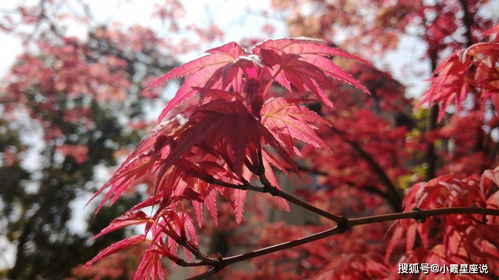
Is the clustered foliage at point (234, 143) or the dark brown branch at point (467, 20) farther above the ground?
the dark brown branch at point (467, 20)

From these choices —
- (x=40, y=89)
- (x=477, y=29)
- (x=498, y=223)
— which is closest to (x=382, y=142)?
(x=477, y=29)

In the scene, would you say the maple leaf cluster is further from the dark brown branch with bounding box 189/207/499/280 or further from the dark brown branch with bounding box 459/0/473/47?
the dark brown branch with bounding box 459/0/473/47

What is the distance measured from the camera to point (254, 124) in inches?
35.2

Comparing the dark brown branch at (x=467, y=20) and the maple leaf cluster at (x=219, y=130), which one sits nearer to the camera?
the maple leaf cluster at (x=219, y=130)

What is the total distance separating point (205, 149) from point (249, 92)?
8.5 inches

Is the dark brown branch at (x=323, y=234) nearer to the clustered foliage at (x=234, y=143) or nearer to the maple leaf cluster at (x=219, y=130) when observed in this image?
the clustered foliage at (x=234, y=143)

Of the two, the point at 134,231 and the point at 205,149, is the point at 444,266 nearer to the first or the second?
the point at 205,149
